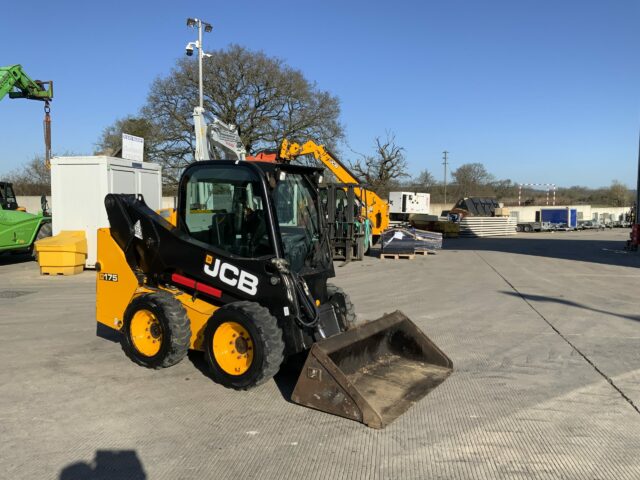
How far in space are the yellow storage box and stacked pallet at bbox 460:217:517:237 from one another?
28.7 metres

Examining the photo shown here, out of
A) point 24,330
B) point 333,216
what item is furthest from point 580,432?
point 333,216

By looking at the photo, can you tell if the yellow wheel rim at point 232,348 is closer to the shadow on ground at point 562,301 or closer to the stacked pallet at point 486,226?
the shadow on ground at point 562,301

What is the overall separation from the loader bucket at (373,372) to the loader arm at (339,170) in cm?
1254

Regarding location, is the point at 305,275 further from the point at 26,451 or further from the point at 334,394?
the point at 26,451

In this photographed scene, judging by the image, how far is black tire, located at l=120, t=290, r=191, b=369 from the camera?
5.20 m

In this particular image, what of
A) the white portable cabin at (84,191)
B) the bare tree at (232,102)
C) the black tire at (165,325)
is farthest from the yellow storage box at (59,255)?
the bare tree at (232,102)

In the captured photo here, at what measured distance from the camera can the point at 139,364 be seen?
18.4 ft

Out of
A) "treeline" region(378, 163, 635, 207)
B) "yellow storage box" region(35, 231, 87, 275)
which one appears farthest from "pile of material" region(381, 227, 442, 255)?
"treeline" region(378, 163, 635, 207)

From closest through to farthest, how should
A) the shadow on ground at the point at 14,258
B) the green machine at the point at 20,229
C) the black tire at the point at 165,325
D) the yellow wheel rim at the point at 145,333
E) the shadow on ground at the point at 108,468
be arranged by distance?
the shadow on ground at the point at 108,468, the black tire at the point at 165,325, the yellow wheel rim at the point at 145,333, the green machine at the point at 20,229, the shadow on ground at the point at 14,258

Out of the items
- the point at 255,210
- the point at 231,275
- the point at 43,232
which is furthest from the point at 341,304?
the point at 43,232

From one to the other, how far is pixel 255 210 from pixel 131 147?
1185cm

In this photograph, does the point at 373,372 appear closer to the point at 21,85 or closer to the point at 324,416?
the point at 324,416

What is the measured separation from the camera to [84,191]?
44.8ft

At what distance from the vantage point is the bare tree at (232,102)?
33.3 m
